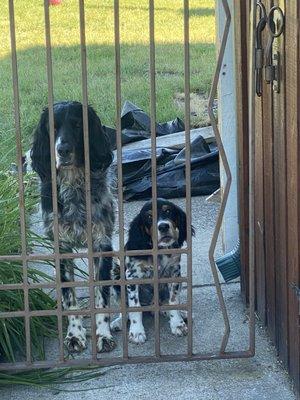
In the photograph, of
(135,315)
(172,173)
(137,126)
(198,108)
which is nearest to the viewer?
(135,315)

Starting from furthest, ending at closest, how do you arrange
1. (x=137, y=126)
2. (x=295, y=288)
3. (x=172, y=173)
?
(x=137, y=126), (x=172, y=173), (x=295, y=288)

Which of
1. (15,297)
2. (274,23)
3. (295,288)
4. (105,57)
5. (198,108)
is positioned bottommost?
(15,297)

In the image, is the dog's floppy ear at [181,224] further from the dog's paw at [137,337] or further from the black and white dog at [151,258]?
the dog's paw at [137,337]

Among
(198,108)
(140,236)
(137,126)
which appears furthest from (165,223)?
(198,108)

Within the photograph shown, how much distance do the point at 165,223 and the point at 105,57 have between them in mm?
9330

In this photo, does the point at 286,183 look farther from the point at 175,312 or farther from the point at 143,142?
the point at 143,142

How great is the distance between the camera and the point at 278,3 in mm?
4395

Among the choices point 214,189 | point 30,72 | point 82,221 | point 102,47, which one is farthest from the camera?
point 102,47

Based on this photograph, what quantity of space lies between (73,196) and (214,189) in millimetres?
3124

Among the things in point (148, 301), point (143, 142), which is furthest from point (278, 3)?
point (143, 142)

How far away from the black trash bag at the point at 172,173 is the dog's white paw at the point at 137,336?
302 cm

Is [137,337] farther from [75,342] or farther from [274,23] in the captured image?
[274,23]

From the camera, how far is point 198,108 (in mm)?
11094

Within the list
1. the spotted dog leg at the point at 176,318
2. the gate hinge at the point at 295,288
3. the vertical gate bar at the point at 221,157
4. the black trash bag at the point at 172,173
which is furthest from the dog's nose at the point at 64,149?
the black trash bag at the point at 172,173
